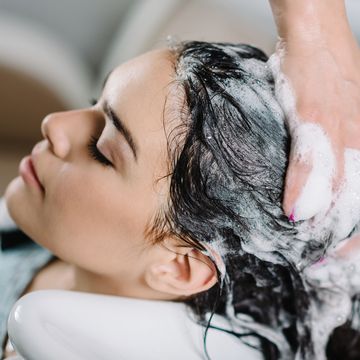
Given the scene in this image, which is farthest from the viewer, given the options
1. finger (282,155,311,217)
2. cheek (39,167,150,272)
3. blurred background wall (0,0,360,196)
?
blurred background wall (0,0,360,196)

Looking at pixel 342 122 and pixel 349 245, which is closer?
A: pixel 342 122

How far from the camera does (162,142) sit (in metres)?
0.97

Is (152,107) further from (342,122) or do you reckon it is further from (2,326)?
(2,326)

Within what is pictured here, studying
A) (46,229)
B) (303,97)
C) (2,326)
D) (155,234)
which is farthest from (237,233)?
(2,326)

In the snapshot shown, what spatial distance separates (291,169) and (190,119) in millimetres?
173

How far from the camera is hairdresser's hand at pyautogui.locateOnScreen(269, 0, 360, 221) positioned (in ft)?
3.05

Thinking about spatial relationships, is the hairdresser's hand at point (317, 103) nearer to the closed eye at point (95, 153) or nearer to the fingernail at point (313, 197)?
the fingernail at point (313, 197)

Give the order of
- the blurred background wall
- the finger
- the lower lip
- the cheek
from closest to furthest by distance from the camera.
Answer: the finger
the cheek
the lower lip
the blurred background wall

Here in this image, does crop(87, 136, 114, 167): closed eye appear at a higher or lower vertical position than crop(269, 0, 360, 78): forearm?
lower

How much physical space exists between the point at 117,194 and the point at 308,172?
0.31 meters

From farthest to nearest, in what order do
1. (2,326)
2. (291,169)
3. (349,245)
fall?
1. (2,326)
2. (349,245)
3. (291,169)

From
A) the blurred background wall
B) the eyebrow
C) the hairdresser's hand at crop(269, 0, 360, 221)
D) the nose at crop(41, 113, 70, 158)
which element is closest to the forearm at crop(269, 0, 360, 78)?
the hairdresser's hand at crop(269, 0, 360, 221)

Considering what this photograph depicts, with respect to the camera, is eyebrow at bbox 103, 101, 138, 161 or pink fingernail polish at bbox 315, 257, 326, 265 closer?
eyebrow at bbox 103, 101, 138, 161

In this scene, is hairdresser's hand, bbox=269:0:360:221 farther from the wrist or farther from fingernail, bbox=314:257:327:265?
fingernail, bbox=314:257:327:265
